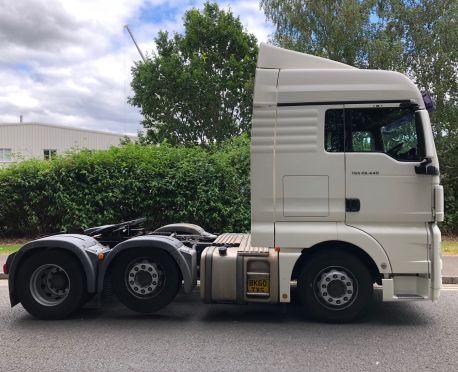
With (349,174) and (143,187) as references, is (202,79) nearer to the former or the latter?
(143,187)

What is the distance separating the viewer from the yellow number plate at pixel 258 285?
18.3 feet

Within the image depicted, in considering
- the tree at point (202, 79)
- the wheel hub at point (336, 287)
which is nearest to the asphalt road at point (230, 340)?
the wheel hub at point (336, 287)

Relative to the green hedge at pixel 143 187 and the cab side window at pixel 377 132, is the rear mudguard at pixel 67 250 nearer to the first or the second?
the cab side window at pixel 377 132

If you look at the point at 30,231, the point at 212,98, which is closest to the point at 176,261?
the point at 30,231

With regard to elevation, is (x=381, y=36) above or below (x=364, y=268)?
above

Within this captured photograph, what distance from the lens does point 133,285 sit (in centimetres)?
591

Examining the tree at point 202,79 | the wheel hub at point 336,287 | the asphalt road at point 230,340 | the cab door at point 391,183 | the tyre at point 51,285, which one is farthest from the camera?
the tree at point 202,79

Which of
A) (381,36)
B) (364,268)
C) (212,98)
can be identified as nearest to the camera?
(364,268)

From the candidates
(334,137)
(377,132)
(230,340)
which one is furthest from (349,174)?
(230,340)

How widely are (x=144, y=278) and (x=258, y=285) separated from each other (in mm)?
1471

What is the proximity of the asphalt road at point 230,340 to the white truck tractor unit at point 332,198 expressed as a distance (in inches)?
15.5

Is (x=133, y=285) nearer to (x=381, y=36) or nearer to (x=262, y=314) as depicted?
(x=262, y=314)

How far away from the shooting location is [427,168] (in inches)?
209

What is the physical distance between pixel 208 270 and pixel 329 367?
192 cm
